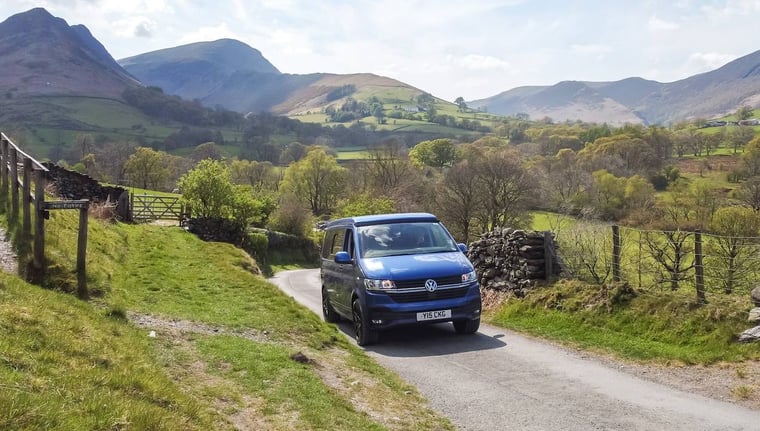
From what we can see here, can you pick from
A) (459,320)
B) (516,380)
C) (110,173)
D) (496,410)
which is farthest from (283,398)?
(110,173)

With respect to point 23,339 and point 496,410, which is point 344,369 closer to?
point 496,410

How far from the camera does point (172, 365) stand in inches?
288

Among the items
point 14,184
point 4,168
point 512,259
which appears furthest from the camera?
point 4,168

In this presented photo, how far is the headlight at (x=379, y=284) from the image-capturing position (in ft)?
34.3

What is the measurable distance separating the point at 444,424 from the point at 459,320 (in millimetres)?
4687

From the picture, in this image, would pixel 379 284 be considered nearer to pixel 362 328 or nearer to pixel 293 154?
pixel 362 328

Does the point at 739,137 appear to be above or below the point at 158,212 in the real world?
above

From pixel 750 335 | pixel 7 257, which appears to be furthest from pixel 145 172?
pixel 750 335

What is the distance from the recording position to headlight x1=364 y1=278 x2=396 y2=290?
1045 cm

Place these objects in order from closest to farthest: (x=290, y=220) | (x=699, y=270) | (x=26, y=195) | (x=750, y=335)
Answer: (x=750, y=335), (x=699, y=270), (x=26, y=195), (x=290, y=220)

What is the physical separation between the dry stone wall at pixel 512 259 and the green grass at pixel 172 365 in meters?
5.42

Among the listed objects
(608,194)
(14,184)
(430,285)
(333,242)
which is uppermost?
(14,184)

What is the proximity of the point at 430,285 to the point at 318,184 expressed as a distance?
86313 mm

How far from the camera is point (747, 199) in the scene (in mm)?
56219
